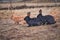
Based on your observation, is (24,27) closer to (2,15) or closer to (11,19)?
(11,19)

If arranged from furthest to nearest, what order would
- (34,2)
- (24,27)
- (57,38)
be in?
(34,2) < (24,27) < (57,38)

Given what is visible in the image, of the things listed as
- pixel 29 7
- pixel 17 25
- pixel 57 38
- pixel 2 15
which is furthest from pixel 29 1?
pixel 57 38

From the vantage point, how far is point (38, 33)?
398cm

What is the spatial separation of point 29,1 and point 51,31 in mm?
3746

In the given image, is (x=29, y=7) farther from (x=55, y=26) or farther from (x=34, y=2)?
(x=55, y=26)

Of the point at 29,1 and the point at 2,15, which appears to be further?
the point at 29,1

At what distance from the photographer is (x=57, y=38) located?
3658mm

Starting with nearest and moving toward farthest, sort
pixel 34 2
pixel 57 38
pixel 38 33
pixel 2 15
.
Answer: pixel 57 38
pixel 38 33
pixel 2 15
pixel 34 2

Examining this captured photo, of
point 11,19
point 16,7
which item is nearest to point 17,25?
point 11,19

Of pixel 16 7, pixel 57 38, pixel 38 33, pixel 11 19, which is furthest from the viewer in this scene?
pixel 16 7

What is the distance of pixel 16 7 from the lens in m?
6.59

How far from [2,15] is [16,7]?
1248mm

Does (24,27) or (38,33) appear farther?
(24,27)

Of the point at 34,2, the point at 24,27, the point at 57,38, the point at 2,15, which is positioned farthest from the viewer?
the point at 34,2
